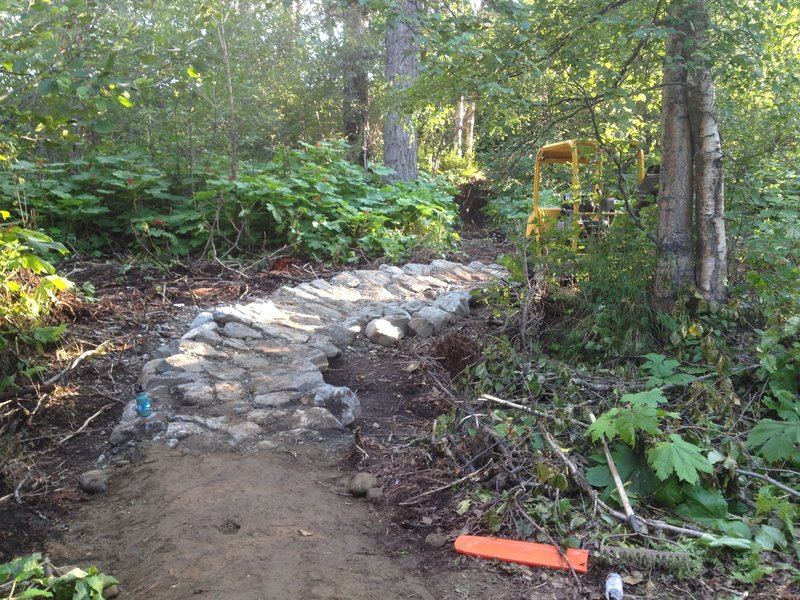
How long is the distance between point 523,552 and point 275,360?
2.76 m

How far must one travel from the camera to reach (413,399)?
4672mm

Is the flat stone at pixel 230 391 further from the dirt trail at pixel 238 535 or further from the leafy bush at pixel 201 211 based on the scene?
the leafy bush at pixel 201 211

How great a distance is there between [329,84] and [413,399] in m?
10.3

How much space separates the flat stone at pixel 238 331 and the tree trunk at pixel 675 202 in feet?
10.8

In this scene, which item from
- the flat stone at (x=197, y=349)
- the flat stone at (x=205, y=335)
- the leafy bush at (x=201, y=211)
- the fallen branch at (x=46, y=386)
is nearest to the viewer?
the fallen branch at (x=46, y=386)

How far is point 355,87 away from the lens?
1338 centimetres

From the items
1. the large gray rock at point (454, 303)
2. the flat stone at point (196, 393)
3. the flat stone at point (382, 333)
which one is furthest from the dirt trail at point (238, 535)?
the large gray rock at point (454, 303)

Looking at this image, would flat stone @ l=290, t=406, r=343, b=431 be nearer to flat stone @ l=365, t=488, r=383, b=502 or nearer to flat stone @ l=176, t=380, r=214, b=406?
flat stone @ l=176, t=380, r=214, b=406

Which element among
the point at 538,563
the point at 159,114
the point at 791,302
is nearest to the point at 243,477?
the point at 538,563

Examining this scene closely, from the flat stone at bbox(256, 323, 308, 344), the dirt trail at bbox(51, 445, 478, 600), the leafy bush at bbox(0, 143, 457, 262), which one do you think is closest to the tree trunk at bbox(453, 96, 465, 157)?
the leafy bush at bbox(0, 143, 457, 262)

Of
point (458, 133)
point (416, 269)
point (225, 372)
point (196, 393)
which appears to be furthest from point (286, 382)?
point (458, 133)

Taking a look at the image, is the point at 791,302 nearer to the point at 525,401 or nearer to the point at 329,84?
the point at 525,401

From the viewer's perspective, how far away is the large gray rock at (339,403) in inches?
166

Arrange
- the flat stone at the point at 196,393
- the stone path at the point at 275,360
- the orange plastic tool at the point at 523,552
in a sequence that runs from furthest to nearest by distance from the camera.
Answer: the flat stone at the point at 196,393 → the stone path at the point at 275,360 → the orange plastic tool at the point at 523,552
